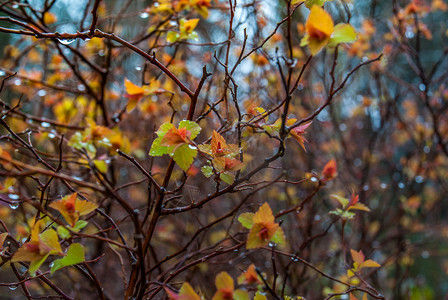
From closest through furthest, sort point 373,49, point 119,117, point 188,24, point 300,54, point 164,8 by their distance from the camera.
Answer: point 188,24 → point 164,8 → point 119,117 → point 300,54 → point 373,49

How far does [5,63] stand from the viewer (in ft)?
8.10

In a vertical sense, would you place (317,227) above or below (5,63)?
below

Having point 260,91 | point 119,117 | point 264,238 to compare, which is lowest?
point 264,238

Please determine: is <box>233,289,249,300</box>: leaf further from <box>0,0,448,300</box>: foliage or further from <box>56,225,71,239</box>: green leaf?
<box>56,225,71,239</box>: green leaf

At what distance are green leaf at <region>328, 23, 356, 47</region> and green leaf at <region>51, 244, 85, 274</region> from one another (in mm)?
724

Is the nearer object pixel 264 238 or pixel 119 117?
pixel 264 238

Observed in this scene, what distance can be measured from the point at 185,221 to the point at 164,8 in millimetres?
1942

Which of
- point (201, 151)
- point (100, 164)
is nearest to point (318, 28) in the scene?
point (201, 151)

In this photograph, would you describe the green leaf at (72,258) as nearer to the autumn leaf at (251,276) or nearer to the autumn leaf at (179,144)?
the autumn leaf at (179,144)

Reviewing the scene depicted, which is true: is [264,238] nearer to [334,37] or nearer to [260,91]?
[334,37]

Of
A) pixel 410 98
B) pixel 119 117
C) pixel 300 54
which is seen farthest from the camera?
pixel 410 98

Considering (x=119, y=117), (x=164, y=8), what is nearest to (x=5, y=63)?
(x=119, y=117)

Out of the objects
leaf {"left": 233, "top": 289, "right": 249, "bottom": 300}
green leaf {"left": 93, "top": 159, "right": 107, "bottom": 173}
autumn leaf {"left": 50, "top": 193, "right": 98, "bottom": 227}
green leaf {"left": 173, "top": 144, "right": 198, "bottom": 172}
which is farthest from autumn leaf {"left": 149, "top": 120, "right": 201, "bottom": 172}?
green leaf {"left": 93, "top": 159, "right": 107, "bottom": 173}

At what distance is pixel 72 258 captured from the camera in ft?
2.58
